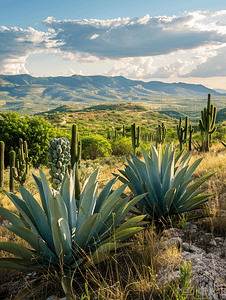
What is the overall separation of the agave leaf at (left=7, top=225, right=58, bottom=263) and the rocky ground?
0.29 meters

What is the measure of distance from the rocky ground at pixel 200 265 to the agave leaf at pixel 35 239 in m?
0.29

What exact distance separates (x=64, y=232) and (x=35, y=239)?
1.28ft

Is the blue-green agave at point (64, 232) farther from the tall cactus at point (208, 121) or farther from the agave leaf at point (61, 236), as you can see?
the tall cactus at point (208, 121)

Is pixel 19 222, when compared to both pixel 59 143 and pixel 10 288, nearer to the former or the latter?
pixel 10 288

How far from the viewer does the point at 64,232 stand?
87.8 inches

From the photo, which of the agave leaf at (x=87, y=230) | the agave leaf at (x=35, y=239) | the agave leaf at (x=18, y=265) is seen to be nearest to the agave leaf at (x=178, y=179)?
the agave leaf at (x=87, y=230)

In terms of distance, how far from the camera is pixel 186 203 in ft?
11.4

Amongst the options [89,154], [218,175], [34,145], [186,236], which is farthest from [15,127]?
[186,236]

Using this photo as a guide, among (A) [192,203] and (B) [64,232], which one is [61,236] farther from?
(A) [192,203]

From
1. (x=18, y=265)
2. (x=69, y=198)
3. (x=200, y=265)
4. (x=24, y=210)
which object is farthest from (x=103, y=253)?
(x=24, y=210)

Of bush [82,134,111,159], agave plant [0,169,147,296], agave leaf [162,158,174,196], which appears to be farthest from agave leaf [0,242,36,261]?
bush [82,134,111,159]

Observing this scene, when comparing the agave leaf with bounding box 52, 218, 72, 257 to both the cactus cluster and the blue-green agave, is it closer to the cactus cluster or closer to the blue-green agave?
the blue-green agave

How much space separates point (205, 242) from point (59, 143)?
220cm

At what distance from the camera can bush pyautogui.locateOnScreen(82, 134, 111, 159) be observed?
75.5 feet
